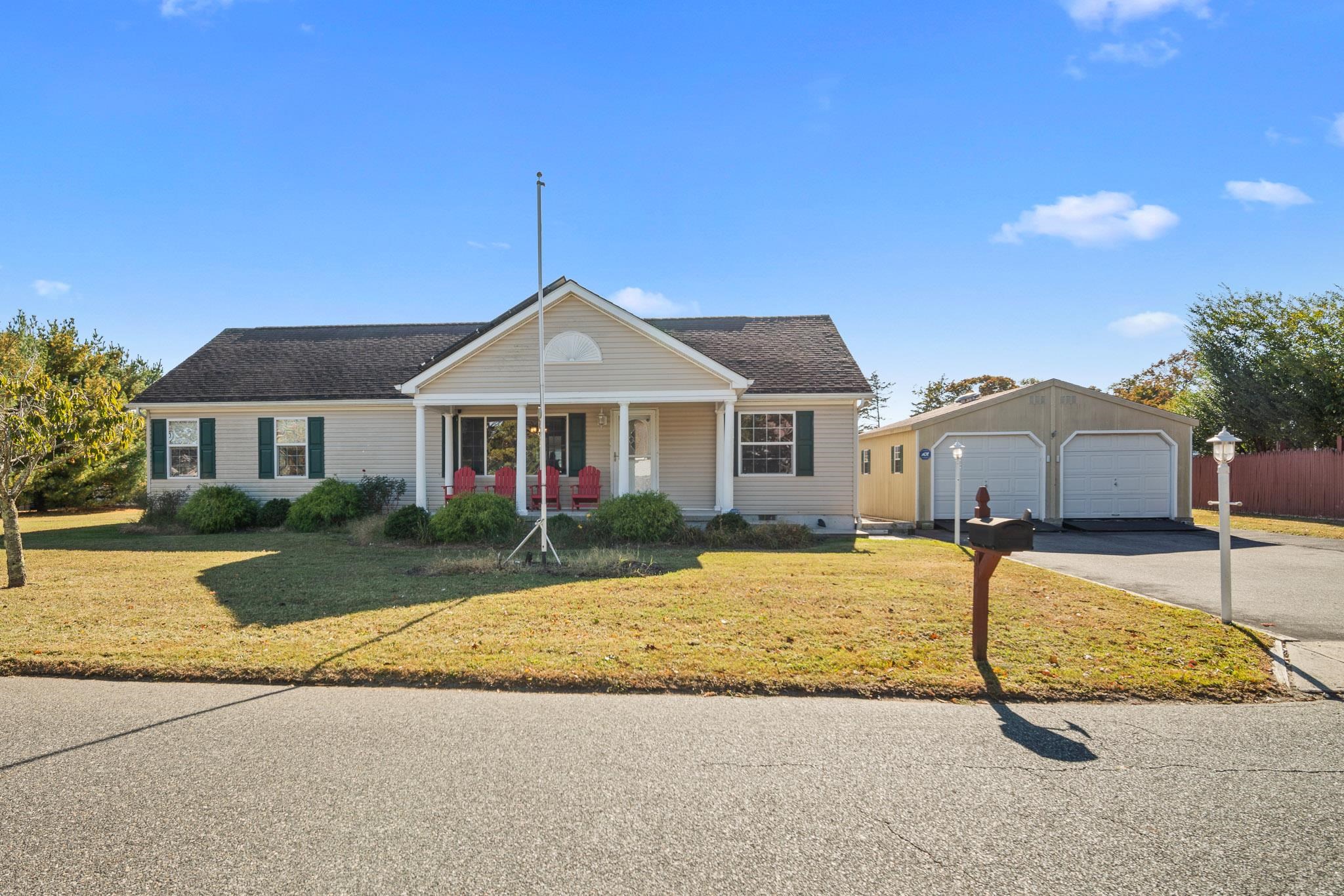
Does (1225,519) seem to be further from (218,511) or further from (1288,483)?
(1288,483)

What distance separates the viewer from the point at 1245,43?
9734 millimetres

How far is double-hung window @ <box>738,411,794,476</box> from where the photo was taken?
15547mm

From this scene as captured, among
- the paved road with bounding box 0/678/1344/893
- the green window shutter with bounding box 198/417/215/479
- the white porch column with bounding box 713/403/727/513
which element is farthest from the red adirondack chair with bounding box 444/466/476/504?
the paved road with bounding box 0/678/1344/893

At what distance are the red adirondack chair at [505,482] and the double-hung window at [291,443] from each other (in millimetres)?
5604

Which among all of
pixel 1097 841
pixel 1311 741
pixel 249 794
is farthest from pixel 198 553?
pixel 1311 741

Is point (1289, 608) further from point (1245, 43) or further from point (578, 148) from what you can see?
point (578, 148)

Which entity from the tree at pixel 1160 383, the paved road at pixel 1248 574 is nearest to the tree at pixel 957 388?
the tree at pixel 1160 383

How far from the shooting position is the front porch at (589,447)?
15594 mm

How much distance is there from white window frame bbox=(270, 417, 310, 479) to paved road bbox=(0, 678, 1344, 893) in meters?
13.1

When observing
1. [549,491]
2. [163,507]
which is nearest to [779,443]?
[549,491]

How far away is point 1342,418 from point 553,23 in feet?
91.2

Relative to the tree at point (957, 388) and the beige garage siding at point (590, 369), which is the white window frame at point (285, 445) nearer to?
the beige garage siding at point (590, 369)

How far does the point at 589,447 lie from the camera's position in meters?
16.1

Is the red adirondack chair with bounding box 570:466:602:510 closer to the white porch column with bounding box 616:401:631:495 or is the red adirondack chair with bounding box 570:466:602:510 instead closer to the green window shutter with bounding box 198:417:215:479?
the white porch column with bounding box 616:401:631:495
